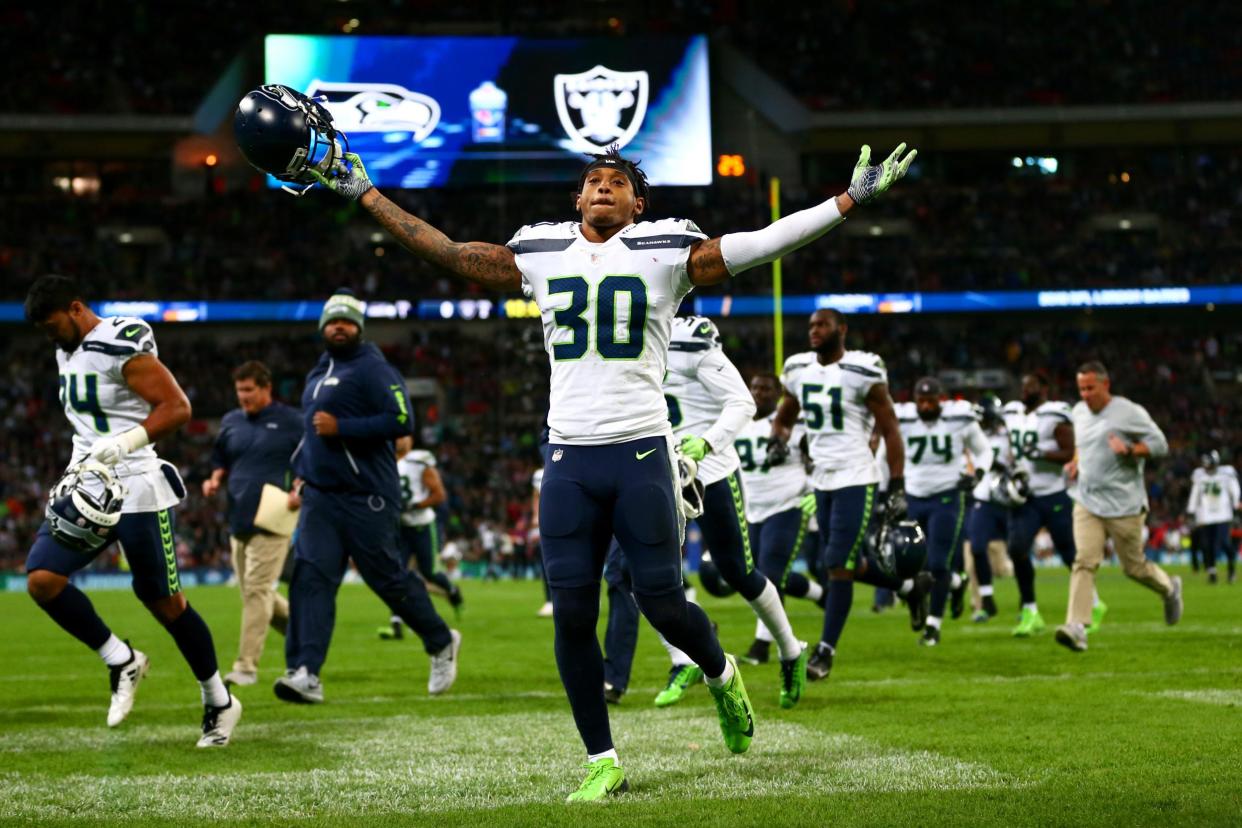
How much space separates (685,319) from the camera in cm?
809

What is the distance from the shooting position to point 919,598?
10406 mm

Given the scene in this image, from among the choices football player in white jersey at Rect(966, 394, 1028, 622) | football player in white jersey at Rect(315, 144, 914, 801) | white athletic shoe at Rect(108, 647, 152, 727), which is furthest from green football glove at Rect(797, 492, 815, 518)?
football player in white jersey at Rect(315, 144, 914, 801)

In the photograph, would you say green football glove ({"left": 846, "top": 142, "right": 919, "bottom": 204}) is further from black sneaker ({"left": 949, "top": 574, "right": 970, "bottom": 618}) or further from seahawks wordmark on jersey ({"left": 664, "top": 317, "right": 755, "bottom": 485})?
black sneaker ({"left": 949, "top": 574, "right": 970, "bottom": 618})

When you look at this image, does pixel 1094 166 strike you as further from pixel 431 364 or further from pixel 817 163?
pixel 431 364

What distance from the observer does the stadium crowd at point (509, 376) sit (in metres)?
34.0

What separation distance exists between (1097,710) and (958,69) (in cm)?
3538

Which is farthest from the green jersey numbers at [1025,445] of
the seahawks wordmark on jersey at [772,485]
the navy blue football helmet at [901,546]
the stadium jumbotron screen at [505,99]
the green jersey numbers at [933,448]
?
the stadium jumbotron screen at [505,99]

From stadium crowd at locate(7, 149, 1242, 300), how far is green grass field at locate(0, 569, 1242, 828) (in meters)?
27.9

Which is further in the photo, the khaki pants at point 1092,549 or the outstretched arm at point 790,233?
the khaki pants at point 1092,549

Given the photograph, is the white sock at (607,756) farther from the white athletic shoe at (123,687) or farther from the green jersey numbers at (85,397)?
the white athletic shoe at (123,687)

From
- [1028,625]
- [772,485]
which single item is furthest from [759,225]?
[772,485]

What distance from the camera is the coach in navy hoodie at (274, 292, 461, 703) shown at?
309 inches

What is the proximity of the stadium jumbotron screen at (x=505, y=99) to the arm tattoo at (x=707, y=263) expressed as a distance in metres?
27.4

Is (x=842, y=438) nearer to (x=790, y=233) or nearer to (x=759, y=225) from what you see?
(x=790, y=233)
